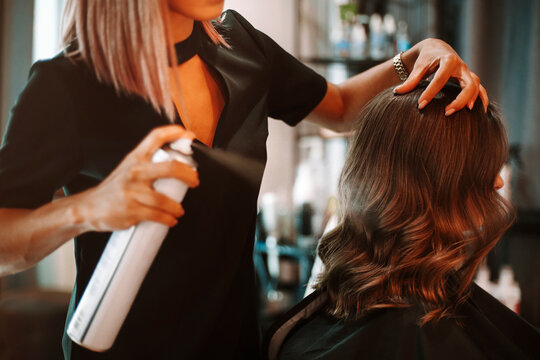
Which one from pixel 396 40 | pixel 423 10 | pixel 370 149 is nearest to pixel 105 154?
pixel 370 149

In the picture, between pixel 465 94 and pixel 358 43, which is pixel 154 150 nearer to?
pixel 465 94

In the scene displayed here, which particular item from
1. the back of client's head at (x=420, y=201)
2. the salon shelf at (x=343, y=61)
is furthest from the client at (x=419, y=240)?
the salon shelf at (x=343, y=61)

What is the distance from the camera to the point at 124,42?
23.5 inches

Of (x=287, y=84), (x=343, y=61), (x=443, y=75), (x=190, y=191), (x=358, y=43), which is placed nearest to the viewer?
(x=190, y=191)

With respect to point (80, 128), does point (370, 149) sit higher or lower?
lower

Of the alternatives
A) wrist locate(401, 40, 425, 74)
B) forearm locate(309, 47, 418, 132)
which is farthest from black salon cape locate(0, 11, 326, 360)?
wrist locate(401, 40, 425, 74)

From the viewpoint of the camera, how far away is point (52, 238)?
0.58 m

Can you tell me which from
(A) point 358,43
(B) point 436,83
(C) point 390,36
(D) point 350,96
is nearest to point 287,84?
(D) point 350,96

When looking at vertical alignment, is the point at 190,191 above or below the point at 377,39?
above

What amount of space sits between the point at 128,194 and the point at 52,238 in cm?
12

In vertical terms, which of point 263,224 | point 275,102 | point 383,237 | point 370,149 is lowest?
point 263,224

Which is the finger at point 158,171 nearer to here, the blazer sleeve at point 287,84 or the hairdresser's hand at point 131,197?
the hairdresser's hand at point 131,197

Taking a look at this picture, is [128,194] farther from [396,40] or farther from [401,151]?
[396,40]

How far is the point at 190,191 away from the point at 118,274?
0.16 meters
